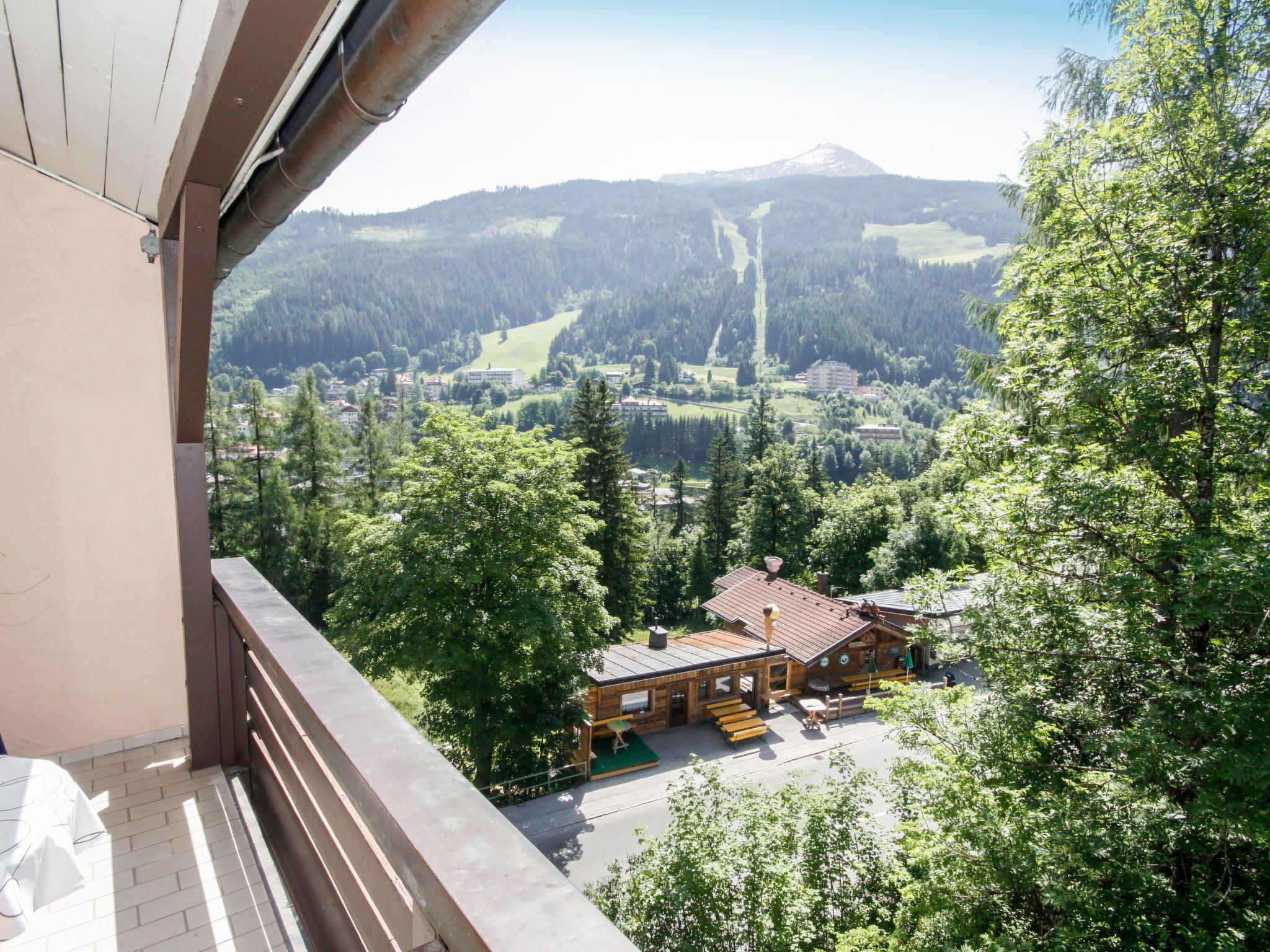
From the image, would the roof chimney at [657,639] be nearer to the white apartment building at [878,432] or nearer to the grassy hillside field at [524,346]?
the white apartment building at [878,432]

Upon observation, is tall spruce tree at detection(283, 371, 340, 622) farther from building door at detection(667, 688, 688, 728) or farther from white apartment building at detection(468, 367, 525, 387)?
white apartment building at detection(468, 367, 525, 387)

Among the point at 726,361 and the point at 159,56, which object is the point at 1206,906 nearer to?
the point at 159,56

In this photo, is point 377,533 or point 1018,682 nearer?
point 1018,682

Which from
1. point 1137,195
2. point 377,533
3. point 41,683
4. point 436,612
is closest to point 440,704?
point 436,612

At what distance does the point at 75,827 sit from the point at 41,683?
1.48 meters

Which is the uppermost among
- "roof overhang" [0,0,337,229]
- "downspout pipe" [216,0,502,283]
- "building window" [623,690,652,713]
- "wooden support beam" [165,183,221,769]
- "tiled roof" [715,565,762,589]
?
"roof overhang" [0,0,337,229]

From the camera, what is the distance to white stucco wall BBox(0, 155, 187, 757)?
116 inches

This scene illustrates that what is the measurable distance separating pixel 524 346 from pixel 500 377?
2955 centimetres

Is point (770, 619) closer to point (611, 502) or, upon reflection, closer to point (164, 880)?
point (611, 502)

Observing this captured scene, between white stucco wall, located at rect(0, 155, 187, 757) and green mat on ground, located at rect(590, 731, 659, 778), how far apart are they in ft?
33.2

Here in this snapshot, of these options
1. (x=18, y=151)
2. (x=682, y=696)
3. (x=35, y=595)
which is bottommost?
(x=682, y=696)

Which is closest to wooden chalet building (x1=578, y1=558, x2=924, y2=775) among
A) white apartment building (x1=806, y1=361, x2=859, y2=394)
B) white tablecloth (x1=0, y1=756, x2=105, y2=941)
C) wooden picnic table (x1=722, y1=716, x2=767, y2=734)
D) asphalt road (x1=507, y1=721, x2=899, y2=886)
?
wooden picnic table (x1=722, y1=716, x2=767, y2=734)

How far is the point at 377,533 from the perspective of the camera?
34.0 ft

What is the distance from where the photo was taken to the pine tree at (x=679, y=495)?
38.2 m
